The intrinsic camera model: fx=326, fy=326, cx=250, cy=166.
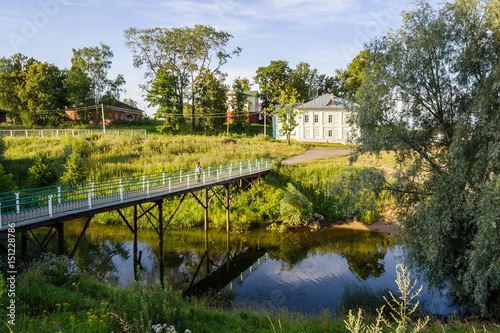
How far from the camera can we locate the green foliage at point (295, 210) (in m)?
24.2

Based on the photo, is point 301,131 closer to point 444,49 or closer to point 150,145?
point 150,145

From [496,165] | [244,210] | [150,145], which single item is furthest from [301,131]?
[496,165]

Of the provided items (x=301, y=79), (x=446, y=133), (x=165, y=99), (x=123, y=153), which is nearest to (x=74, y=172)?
(x=123, y=153)

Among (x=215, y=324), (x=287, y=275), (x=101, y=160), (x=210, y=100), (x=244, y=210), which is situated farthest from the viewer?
A: (x=210, y=100)

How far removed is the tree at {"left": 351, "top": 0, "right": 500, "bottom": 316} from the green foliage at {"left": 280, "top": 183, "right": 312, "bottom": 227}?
35.0 ft

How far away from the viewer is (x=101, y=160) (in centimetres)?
3247

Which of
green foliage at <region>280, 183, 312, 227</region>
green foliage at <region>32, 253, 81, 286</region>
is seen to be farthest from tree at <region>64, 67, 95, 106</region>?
green foliage at <region>32, 253, 81, 286</region>

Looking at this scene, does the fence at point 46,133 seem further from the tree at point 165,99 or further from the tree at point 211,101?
the tree at point 211,101

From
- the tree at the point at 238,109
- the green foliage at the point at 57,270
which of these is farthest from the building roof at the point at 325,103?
the green foliage at the point at 57,270

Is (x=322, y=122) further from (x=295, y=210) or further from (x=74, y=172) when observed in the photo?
(x=74, y=172)

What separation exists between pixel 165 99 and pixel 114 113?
11.9m

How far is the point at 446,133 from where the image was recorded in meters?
13.0

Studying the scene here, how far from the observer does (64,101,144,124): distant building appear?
164 feet

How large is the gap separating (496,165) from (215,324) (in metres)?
10.4
